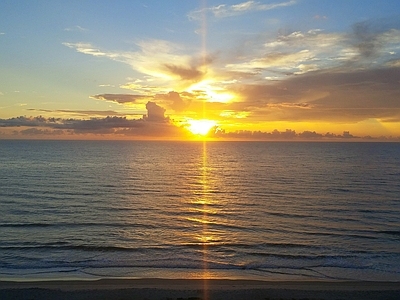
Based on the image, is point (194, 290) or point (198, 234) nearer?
point (194, 290)

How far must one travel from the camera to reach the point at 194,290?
14.2 meters

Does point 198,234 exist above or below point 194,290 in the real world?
below

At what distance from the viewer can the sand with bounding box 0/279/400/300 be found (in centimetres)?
1344

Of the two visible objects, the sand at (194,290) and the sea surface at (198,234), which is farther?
the sea surface at (198,234)

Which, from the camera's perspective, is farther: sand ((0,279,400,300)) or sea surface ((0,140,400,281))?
sea surface ((0,140,400,281))

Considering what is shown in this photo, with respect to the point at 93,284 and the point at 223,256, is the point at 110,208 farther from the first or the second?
the point at 93,284

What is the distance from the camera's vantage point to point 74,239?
2228 cm

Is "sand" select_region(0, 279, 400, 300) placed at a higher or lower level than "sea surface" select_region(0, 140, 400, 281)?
higher

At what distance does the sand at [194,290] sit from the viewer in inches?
529

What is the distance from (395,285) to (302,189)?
30467 mm

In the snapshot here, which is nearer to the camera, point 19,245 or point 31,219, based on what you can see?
point 19,245

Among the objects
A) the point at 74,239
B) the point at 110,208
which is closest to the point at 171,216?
the point at 110,208

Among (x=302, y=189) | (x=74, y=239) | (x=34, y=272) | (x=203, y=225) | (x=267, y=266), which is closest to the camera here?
(x=34, y=272)

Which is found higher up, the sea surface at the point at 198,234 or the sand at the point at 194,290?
the sand at the point at 194,290
